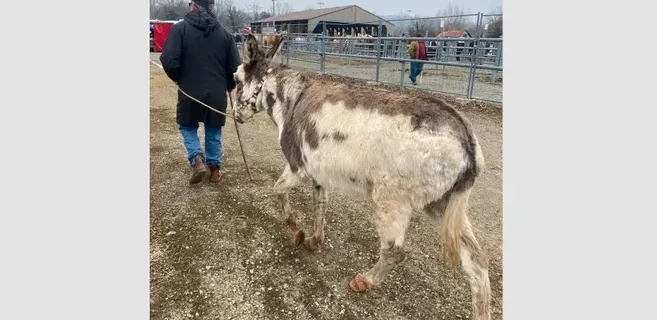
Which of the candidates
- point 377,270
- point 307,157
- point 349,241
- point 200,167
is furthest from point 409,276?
point 200,167

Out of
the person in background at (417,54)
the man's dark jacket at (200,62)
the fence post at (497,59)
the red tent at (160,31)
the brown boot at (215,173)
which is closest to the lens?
the man's dark jacket at (200,62)

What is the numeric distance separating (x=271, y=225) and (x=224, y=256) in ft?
2.51

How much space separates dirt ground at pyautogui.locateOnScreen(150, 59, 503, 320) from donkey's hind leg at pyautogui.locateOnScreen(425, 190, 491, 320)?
0.31 m

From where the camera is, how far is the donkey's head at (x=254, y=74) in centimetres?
428

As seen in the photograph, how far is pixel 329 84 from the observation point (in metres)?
3.78

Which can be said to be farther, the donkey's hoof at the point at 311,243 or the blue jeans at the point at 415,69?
the blue jeans at the point at 415,69

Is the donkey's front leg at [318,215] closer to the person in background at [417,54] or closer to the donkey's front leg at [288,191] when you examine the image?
the donkey's front leg at [288,191]

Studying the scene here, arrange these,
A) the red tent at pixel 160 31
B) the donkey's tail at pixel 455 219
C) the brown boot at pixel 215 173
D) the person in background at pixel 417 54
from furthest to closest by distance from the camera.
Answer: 1. the red tent at pixel 160 31
2. the person in background at pixel 417 54
3. the brown boot at pixel 215 173
4. the donkey's tail at pixel 455 219

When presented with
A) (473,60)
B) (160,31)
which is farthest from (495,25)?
(160,31)

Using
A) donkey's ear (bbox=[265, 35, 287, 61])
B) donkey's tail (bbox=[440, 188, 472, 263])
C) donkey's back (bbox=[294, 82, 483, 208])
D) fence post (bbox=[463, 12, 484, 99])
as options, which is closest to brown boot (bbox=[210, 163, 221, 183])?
donkey's ear (bbox=[265, 35, 287, 61])

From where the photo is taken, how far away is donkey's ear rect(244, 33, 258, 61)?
4223mm

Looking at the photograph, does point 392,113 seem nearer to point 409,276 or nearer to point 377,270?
point 377,270

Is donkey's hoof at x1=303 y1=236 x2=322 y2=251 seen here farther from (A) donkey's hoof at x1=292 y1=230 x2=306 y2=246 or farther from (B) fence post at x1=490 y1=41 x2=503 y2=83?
(B) fence post at x1=490 y1=41 x2=503 y2=83

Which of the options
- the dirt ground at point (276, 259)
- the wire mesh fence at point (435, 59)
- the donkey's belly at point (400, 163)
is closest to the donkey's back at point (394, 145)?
the donkey's belly at point (400, 163)
